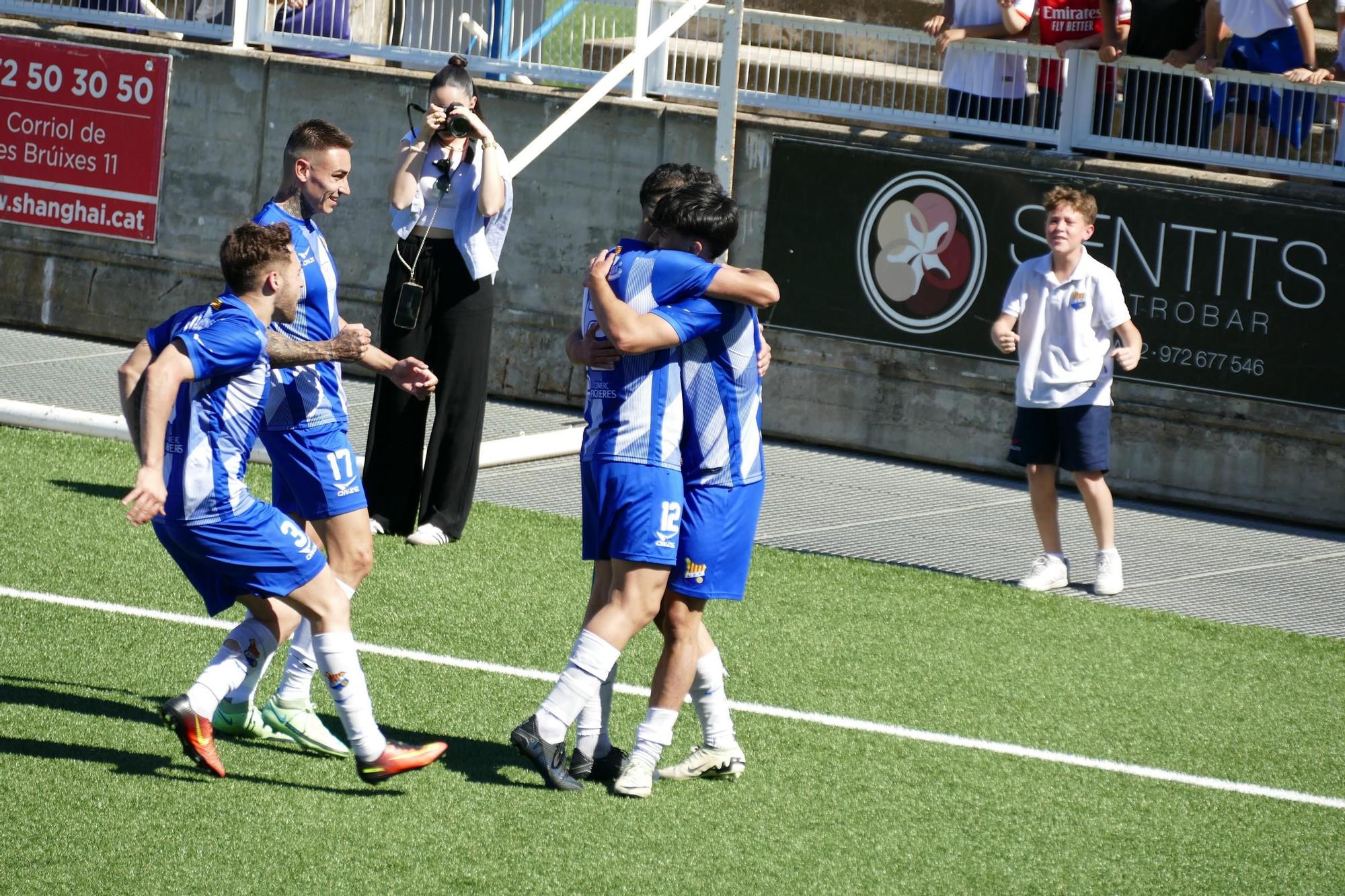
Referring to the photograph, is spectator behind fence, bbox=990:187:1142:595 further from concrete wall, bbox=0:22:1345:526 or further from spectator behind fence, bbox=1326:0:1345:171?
spectator behind fence, bbox=1326:0:1345:171

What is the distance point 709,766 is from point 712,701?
0.71 ft

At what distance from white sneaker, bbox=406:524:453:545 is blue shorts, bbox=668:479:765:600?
3.41 metres

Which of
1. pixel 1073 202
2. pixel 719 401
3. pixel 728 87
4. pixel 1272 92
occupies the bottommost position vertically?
pixel 719 401

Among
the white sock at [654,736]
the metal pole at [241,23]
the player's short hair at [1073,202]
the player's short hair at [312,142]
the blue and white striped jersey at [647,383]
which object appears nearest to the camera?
the blue and white striped jersey at [647,383]

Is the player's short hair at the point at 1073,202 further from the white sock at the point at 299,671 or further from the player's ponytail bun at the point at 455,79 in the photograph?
the white sock at the point at 299,671

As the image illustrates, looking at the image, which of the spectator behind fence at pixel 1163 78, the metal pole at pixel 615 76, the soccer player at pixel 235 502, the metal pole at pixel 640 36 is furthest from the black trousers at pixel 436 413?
the spectator behind fence at pixel 1163 78

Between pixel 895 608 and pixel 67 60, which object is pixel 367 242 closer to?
pixel 67 60

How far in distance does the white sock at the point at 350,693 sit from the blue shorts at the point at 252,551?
0.22m

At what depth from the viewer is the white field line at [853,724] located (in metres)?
6.19

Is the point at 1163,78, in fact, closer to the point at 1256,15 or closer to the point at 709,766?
the point at 1256,15

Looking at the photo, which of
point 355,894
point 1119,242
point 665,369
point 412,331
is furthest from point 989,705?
point 1119,242

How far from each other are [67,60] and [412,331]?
5.62 metres

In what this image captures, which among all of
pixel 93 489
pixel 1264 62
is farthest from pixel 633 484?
pixel 1264 62

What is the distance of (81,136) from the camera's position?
13.1m
